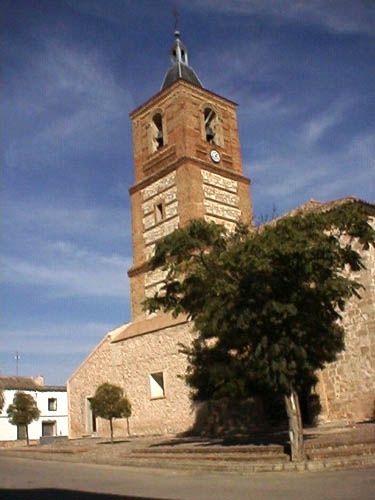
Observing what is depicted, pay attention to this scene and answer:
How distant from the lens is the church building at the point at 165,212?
21.7 meters

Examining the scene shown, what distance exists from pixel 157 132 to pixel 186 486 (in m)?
22.5

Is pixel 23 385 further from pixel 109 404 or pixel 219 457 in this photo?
pixel 219 457

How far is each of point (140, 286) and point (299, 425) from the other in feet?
53.0

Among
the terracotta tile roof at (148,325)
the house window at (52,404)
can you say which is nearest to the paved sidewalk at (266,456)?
the terracotta tile roof at (148,325)

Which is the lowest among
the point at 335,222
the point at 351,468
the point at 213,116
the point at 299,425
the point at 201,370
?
the point at 351,468

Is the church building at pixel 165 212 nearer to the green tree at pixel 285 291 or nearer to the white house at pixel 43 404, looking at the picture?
the green tree at pixel 285 291

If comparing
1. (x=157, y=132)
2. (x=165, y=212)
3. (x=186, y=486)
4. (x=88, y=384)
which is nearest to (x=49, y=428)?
(x=88, y=384)

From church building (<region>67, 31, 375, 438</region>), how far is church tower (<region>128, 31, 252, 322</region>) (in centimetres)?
5

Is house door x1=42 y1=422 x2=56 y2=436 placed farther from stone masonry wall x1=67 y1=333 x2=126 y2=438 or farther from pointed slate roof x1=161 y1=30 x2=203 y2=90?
pointed slate roof x1=161 y1=30 x2=203 y2=90

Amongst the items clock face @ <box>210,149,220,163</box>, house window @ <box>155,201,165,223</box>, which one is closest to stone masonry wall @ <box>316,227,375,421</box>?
house window @ <box>155,201,165,223</box>

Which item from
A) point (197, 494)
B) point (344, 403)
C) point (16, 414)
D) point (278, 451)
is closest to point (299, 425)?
point (278, 451)

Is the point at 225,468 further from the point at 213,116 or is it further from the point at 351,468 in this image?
the point at 213,116

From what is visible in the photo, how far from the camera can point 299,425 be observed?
1052 cm

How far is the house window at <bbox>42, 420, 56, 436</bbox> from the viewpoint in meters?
45.0
